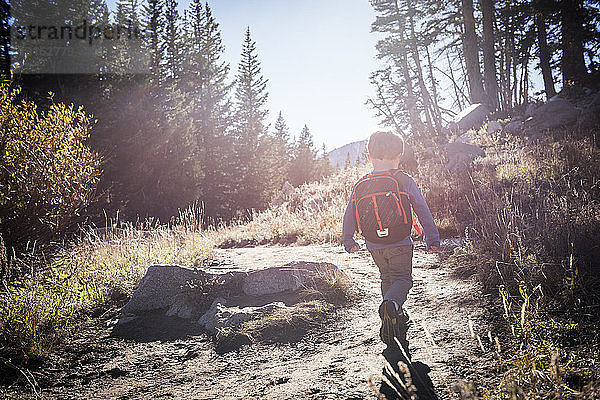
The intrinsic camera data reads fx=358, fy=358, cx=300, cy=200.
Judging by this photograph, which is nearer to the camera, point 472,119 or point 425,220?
point 425,220

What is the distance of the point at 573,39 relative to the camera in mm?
14297

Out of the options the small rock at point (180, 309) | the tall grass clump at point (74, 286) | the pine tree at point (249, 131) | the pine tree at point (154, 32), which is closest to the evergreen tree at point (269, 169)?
the pine tree at point (249, 131)

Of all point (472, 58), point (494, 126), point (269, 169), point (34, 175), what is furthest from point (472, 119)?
point (269, 169)

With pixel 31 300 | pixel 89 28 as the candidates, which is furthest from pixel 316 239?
pixel 89 28

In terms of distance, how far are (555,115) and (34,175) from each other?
1398 cm

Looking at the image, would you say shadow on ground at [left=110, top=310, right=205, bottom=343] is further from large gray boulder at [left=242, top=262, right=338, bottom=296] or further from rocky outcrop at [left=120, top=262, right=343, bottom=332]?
large gray boulder at [left=242, top=262, right=338, bottom=296]

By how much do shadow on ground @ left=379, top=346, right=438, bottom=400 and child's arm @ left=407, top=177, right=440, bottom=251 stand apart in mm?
960

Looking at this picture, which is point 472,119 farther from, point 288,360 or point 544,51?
point 288,360

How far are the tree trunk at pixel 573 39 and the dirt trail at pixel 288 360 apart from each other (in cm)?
1495

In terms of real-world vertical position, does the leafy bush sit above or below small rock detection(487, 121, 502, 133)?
below

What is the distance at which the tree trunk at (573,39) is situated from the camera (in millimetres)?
14117

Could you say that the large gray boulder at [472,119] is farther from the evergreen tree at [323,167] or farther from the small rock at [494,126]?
the evergreen tree at [323,167]

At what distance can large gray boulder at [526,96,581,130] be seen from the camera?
11.0m

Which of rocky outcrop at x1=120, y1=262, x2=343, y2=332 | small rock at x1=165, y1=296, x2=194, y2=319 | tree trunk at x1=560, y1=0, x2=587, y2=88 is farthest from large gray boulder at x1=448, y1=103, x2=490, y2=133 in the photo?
small rock at x1=165, y1=296, x2=194, y2=319
